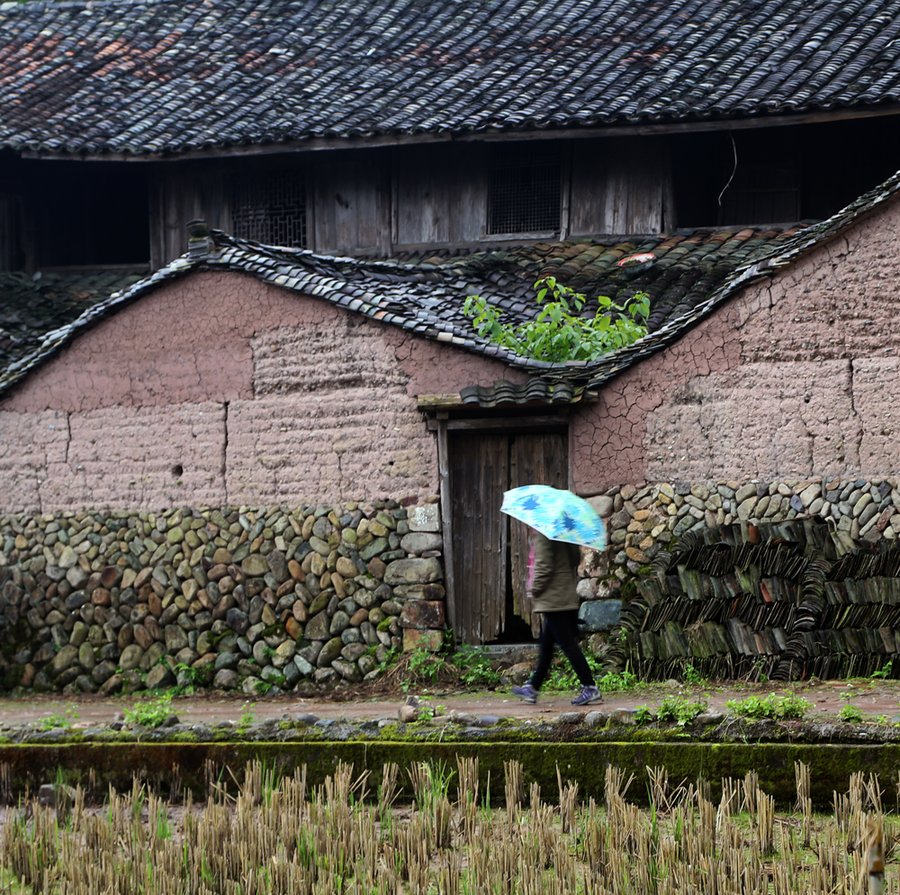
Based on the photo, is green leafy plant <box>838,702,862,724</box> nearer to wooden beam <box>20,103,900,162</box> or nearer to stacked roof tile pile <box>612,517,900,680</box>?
stacked roof tile pile <box>612,517,900,680</box>

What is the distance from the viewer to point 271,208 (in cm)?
1767

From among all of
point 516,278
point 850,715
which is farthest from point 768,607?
point 516,278

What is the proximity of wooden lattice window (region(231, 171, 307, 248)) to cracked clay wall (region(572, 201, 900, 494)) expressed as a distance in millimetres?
6416

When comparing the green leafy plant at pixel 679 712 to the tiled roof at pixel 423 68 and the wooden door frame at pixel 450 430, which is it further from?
the tiled roof at pixel 423 68

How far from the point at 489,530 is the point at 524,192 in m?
5.36

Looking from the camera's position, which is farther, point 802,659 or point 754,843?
point 802,659

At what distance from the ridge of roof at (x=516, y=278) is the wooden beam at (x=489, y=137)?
1.13 meters

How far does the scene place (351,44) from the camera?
1852 centimetres

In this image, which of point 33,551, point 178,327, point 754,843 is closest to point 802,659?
point 754,843

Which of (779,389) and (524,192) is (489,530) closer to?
(779,389)

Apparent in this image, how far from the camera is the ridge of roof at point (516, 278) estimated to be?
466 inches

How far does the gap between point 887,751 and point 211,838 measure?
2.99m

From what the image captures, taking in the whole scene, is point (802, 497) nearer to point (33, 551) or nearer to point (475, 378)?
point (475, 378)

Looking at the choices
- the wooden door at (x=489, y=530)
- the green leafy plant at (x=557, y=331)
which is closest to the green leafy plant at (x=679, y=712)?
the wooden door at (x=489, y=530)
